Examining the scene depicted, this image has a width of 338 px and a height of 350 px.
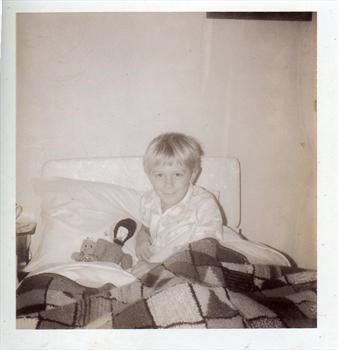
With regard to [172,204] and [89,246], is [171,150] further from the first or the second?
[89,246]

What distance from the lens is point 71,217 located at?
88cm

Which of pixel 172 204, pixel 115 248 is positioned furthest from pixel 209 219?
pixel 115 248

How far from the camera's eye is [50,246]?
0.88m

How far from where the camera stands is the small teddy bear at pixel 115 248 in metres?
0.87

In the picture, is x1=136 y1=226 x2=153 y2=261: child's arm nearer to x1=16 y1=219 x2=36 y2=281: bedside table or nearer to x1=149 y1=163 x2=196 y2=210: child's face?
x1=149 y1=163 x2=196 y2=210: child's face

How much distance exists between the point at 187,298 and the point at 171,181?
21cm

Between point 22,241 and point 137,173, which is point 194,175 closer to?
point 137,173

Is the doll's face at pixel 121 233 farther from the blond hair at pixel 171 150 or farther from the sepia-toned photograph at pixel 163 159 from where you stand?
the blond hair at pixel 171 150

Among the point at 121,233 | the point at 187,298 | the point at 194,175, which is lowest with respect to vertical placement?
the point at 187,298

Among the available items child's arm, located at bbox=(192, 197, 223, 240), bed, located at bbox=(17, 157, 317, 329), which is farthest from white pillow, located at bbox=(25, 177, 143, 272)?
child's arm, located at bbox=(192, 197, 223, 240)

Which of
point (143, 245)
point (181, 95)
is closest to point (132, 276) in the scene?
point (143, 245)

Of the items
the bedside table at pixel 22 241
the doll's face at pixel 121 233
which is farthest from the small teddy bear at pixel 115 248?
the bedside table at pixel 22 241

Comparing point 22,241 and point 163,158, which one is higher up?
point 163,158

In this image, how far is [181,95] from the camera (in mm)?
881
